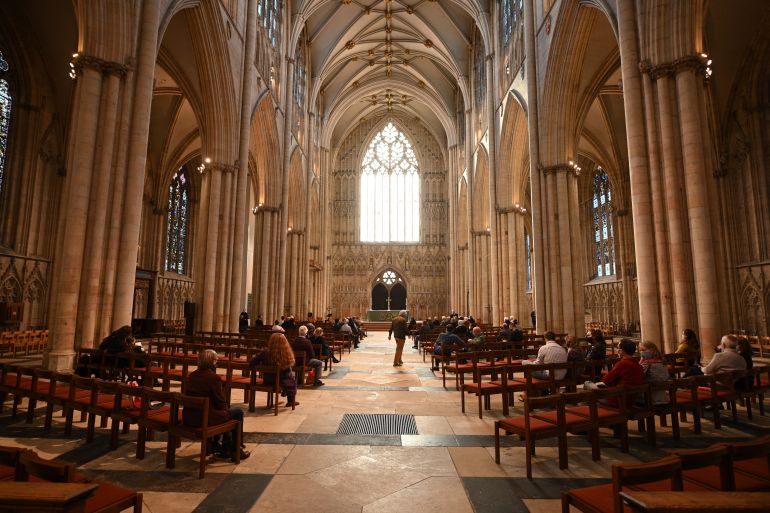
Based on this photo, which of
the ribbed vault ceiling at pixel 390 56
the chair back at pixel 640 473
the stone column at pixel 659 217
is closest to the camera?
the chair back at pixel 640 473

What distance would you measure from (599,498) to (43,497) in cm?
272

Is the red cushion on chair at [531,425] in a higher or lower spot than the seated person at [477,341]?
lower

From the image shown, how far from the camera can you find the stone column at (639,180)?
28.5 ft

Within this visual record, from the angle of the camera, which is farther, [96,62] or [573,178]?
[573,178]

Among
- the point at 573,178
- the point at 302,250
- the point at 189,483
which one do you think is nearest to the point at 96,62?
the point at 189,483

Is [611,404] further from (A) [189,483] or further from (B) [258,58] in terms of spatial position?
(B) [258,58]

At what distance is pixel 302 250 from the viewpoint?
92.6ft

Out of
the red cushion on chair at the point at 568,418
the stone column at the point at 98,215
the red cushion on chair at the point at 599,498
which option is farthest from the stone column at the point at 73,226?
the red cushion on chair at the point at 599,498

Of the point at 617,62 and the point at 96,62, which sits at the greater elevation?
the point at 617,62

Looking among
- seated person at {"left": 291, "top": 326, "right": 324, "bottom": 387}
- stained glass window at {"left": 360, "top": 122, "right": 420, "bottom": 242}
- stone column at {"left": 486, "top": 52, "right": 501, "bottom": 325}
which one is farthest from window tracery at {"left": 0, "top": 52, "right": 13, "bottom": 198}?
stained glass window at {"left": 360, "top": 122, "right": 420, "bottom": 242}

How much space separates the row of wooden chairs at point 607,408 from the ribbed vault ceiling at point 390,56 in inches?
868

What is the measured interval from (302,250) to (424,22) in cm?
1661

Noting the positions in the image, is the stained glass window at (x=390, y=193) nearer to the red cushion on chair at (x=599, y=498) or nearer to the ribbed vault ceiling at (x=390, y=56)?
the ribbed vault ceiling at (x=390, y=56)

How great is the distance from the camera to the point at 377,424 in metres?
5.48
